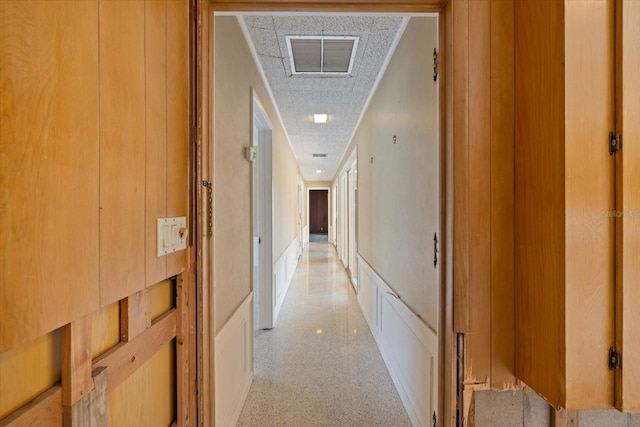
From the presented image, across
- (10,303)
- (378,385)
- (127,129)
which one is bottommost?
(378,385)

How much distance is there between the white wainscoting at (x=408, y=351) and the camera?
1.46 m

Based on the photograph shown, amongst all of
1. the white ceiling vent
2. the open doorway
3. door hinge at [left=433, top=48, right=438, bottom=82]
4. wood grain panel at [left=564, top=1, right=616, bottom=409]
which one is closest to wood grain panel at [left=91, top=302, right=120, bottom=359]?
wood grain panel at [left=564, top=1, right=616, bottom=409]

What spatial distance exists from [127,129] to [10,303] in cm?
44

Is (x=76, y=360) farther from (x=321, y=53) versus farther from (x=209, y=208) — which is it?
(x=321, y=53)

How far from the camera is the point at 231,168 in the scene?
5.65ft

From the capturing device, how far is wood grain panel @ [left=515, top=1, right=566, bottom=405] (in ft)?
3.12

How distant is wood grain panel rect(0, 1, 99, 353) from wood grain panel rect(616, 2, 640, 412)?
4.98 feet

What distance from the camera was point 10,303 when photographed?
44 cm

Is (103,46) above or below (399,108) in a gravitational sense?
below

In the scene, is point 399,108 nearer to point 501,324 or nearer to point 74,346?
point 501,324

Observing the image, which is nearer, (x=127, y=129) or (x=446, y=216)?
(x=127, y=129)

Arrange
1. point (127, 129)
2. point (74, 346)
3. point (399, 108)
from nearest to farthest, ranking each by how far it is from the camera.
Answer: point (74, 346), point (127, 129), point (399, 108)

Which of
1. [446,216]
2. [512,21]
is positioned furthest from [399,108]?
[446,216]

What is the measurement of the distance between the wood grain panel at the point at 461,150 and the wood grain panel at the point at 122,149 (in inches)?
42.3
